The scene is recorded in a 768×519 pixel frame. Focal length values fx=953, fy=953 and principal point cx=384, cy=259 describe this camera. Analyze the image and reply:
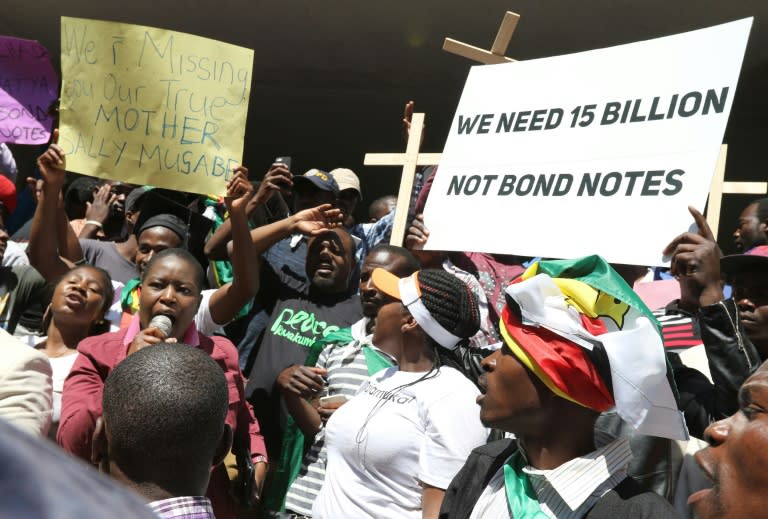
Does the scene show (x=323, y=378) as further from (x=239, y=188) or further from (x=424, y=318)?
(x=239, y=188)

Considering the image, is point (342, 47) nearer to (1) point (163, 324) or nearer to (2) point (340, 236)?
(2) point (340, 236)

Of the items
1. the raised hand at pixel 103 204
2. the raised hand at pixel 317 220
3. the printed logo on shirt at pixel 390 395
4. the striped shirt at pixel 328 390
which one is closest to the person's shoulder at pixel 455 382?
the printed logo on shirt at pixel 390 395

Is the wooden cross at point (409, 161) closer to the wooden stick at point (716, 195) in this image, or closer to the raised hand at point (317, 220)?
the raised hand at point (317, 220)

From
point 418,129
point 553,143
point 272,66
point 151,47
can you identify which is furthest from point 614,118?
point 272,66

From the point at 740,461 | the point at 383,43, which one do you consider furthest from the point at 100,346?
the point at 383,43

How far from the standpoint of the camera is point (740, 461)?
185 centimetres

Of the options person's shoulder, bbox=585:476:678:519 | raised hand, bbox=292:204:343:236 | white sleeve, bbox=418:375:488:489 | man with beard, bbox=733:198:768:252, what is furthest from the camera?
man with beard, bbox=733:198:768:252

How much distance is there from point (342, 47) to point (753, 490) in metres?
7.65

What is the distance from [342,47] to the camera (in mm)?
8969

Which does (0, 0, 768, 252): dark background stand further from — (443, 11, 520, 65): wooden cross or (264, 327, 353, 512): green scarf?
(264, 327, 353, 512): green scarf

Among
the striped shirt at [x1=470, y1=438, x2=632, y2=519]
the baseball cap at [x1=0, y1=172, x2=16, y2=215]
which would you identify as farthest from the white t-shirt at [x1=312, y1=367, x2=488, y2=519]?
the baseball cap at [x1=0, y1=172, x2=16, y2=215]

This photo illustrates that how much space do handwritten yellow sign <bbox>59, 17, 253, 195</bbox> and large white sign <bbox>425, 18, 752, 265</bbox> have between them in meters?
1.23

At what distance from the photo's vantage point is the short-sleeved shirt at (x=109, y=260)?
217 inches

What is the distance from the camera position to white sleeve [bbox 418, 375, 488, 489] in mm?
3006
